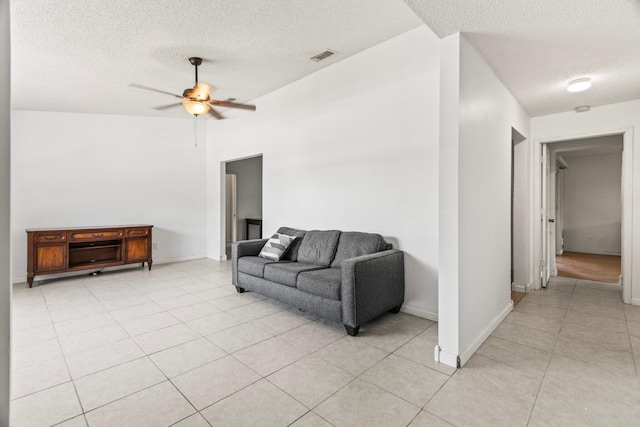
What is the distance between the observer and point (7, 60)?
85 centimetres

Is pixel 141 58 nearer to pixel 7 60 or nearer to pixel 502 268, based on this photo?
pixel 7 60

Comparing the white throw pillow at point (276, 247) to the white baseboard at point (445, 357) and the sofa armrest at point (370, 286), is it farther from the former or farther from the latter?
the white baseboard at point (445, 357)

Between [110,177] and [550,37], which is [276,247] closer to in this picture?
[550,37]

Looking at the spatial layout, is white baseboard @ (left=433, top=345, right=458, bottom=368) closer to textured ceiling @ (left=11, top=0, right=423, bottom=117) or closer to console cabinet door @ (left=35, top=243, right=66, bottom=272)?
textured ceiling @ (left=11, top=0, right=423, bottom=117)

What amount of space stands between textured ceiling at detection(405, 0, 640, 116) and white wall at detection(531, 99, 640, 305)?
39cm

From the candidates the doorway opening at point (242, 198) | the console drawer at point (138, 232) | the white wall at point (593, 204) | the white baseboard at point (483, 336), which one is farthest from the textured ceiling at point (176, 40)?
the white wall at point (593, 204)

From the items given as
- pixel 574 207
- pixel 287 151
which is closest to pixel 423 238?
pixel 287 151

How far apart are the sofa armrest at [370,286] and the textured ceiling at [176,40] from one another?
2279mm

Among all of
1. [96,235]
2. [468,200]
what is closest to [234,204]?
→ [96,235]

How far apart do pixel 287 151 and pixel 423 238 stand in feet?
8.32

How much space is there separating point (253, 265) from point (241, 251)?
435 mm

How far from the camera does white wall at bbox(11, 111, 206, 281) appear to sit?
4.98 m

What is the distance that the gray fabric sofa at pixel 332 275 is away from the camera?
2811mm

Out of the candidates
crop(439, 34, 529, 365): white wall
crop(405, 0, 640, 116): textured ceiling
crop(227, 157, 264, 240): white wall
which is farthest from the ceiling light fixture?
crop(227, 157, 264, 240): white wall
